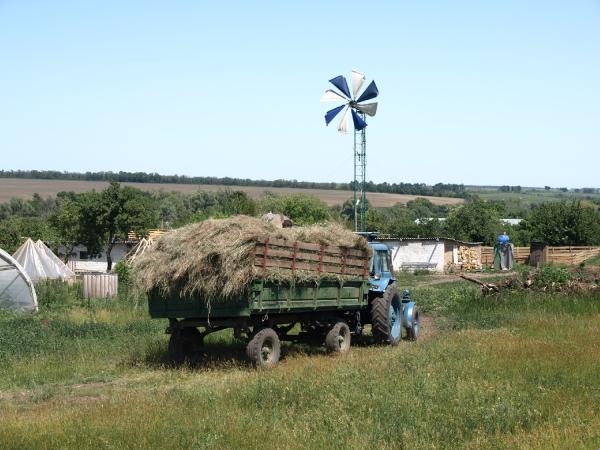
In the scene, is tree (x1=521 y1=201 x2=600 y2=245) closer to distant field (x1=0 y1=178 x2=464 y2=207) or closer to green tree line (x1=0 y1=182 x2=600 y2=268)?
green tree line (x1=0 y1=182 x2=600 y2=268)

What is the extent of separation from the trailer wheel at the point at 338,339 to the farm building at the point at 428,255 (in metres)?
43.6

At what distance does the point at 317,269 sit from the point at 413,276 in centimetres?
3795

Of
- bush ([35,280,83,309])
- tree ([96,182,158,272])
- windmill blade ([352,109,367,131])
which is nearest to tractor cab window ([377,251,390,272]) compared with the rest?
bush ([35,280,83,309])

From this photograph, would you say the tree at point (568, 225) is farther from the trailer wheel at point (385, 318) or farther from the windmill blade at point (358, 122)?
the trailer wheel at point (385, 318)

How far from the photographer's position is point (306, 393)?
1140 cm

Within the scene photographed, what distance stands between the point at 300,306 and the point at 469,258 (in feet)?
161

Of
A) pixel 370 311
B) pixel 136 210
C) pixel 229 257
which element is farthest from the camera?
pixel 136 210

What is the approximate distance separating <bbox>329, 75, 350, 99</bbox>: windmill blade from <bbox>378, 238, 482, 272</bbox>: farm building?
30.6 metres

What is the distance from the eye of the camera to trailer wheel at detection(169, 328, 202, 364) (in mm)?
15909

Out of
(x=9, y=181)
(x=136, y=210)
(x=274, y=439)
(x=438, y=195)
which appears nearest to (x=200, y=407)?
(x=274, y=439)

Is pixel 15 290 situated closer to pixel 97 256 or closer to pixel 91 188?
pixel 97 256

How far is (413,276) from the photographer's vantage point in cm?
5331

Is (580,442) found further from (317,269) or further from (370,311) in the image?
(370,311)

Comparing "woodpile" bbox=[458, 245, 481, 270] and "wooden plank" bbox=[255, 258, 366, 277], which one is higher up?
"wooden plank" bbox=[255, 258, 366, 277]
